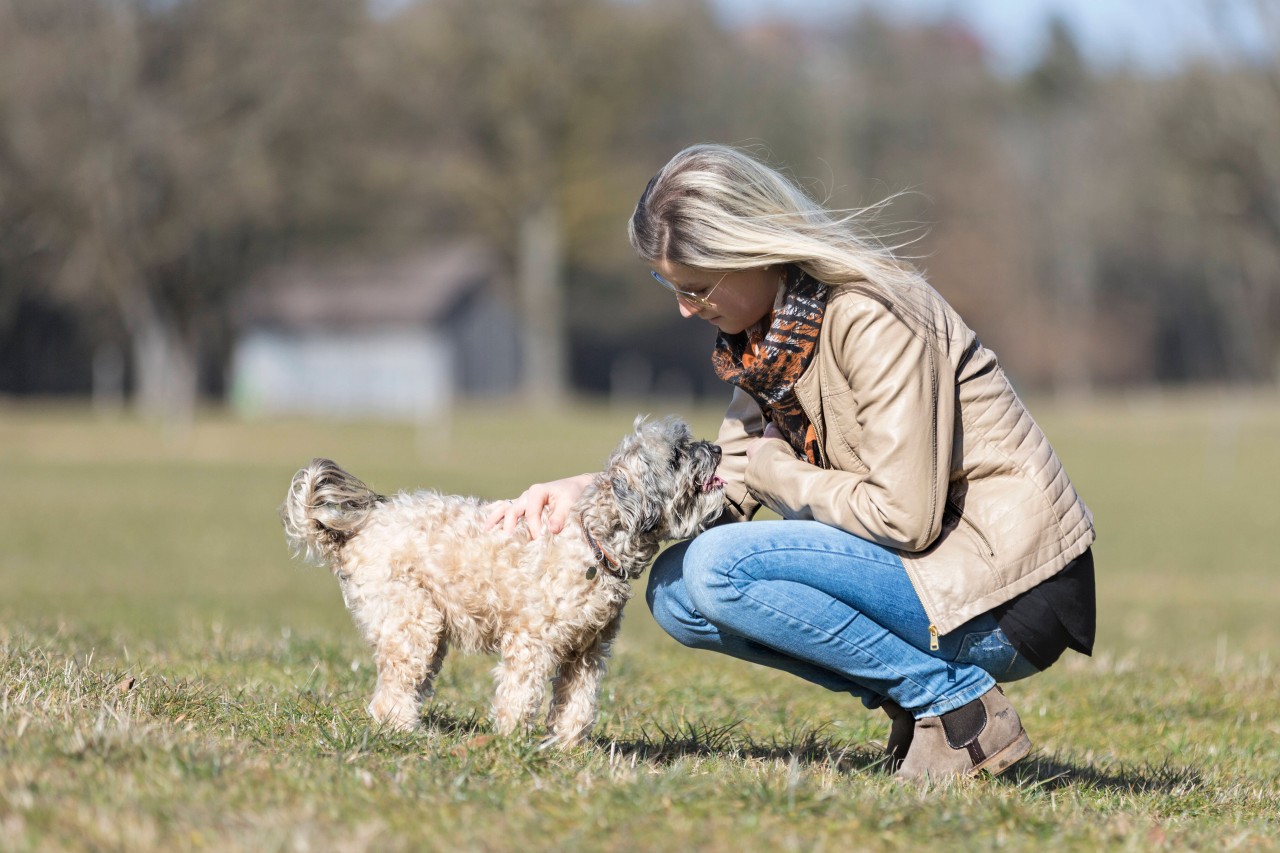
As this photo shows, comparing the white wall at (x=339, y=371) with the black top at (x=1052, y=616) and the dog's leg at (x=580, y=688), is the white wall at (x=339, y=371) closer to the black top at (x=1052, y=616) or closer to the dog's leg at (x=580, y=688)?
the dog's leg at (x=580, y=688)

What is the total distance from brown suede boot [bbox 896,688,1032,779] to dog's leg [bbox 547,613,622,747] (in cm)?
108

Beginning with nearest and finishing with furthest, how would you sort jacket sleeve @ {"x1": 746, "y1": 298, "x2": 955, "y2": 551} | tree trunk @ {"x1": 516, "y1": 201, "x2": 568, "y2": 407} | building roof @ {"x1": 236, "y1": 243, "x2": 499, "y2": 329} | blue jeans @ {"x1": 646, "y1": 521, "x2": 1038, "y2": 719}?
jacket sleeve @ {"x1": 746, "y1": 298, "x2": 955, "y2": 551} < blue jeans @ {"x1": 646, "y1": 521, "x2": 1038, "y2": 719} < tree trunk @ {"x1": 516, "y1": 201, "x2": 568, "y2": 407} < building roof @ {"x1": 236, "y1": 243, "x2": 499, "y2": 329}

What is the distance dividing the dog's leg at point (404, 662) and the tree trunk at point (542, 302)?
167 feet

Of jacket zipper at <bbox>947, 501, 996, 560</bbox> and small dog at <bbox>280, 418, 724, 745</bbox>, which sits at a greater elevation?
jacket zipper at <bbox>947, 501, 996, 560</bbox>

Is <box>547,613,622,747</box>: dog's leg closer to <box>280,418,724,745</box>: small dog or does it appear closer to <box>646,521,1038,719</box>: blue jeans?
<box>280,418,724,745</box>: small dog

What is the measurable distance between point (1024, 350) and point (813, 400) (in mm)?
68603

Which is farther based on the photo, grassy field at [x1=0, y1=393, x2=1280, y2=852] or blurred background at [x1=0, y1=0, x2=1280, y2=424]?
blurred background at [x1=0, y1=0, x2=1280, y2=424]

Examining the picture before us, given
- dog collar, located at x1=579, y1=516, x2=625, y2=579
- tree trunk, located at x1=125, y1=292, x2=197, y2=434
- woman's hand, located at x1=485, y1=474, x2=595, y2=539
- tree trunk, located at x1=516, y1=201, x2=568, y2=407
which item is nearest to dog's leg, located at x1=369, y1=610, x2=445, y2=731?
woman's hand, located at x1=485, y1=474, x2=595, y2=539

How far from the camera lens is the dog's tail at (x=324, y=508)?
16.1ft

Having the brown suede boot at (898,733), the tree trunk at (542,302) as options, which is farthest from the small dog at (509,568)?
the tree trunk at (542,302)

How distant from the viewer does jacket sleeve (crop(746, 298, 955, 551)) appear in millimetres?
4293

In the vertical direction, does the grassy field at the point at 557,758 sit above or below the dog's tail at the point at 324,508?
below

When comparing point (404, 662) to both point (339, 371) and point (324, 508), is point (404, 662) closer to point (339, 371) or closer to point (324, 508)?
point (324, 508)

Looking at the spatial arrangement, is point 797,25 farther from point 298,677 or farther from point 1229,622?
point 298,677
